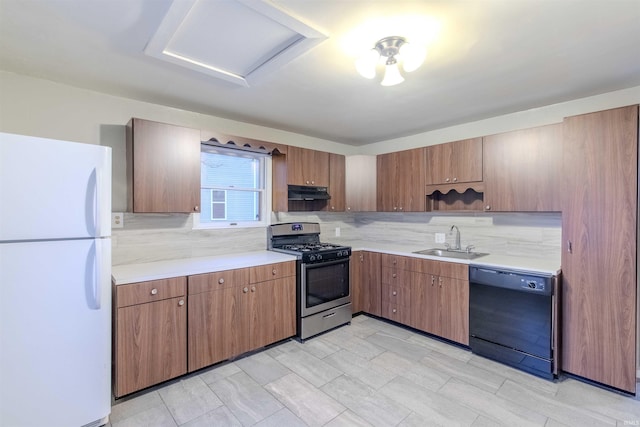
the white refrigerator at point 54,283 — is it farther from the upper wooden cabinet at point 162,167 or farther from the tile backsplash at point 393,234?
the tile backsplash at point 393,234

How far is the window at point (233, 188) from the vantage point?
10.4ft

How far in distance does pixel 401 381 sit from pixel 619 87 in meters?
2.98

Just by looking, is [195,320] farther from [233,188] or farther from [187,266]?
[233,188]

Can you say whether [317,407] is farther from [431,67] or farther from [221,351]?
[431,67]

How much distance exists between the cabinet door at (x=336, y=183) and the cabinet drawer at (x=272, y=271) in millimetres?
1216

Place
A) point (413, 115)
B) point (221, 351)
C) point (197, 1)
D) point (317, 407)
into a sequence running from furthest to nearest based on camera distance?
point (413, 115) < point (221, 351) < point (317, 407) < point (197, 1)

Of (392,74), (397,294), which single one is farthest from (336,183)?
(392,74)

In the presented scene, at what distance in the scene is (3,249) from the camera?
1.57 metres

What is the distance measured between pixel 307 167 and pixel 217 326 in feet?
6.75

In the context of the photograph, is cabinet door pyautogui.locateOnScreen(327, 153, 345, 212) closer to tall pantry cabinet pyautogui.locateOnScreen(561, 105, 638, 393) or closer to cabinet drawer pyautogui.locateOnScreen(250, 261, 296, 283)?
cabinet drawer pyautogui.locateOnScreen(250, 261, 296, 283)

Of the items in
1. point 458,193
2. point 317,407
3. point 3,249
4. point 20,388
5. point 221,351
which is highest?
point 458,193

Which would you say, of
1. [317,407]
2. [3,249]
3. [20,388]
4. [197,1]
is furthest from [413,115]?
[20,388]

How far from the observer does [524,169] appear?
2.78m

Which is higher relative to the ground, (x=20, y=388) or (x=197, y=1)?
(x=197, y=1)
